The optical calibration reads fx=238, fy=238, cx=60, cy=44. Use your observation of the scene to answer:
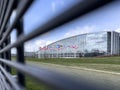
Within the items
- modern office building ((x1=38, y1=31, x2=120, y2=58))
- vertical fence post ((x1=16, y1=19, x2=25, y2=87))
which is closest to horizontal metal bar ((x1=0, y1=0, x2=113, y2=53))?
modern office building ((x1=38, y1=31, x2=120, y2=58))

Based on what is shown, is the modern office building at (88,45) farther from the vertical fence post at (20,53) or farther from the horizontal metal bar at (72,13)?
the vertical fence post at (20,53)

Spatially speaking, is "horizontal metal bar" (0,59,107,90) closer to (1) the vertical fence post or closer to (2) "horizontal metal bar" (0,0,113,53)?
(2) "horizontal metal bar" (0,0,113,53)

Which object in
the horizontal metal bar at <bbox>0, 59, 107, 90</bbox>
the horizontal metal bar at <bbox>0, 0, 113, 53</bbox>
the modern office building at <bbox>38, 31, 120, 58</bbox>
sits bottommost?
the horizontal metal bar at <bbox>0, 59, 107, 90</bbox>

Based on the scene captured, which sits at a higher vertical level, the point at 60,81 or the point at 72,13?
the point at 72,13

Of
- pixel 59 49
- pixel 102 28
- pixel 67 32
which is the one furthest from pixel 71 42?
pixel 102 28

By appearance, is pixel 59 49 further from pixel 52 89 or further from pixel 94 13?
pixel 94 13

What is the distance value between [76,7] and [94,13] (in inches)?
1.6

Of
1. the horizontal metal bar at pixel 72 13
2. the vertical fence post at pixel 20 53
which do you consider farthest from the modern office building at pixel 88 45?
the vertical fence post at pixel 20 53

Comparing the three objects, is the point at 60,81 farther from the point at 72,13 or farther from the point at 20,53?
the point at 20,53

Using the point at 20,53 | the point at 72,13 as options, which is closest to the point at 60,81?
the point at 72,13

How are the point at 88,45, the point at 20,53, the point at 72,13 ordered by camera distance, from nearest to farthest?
the point at 72,13 → the point at 88,45 → the point at 20,53

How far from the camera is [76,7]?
455mm

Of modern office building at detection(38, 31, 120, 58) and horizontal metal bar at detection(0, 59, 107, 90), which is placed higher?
modern office building at detection(38, 31, 120, 58)

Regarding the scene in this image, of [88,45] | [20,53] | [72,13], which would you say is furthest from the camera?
[20,53]
